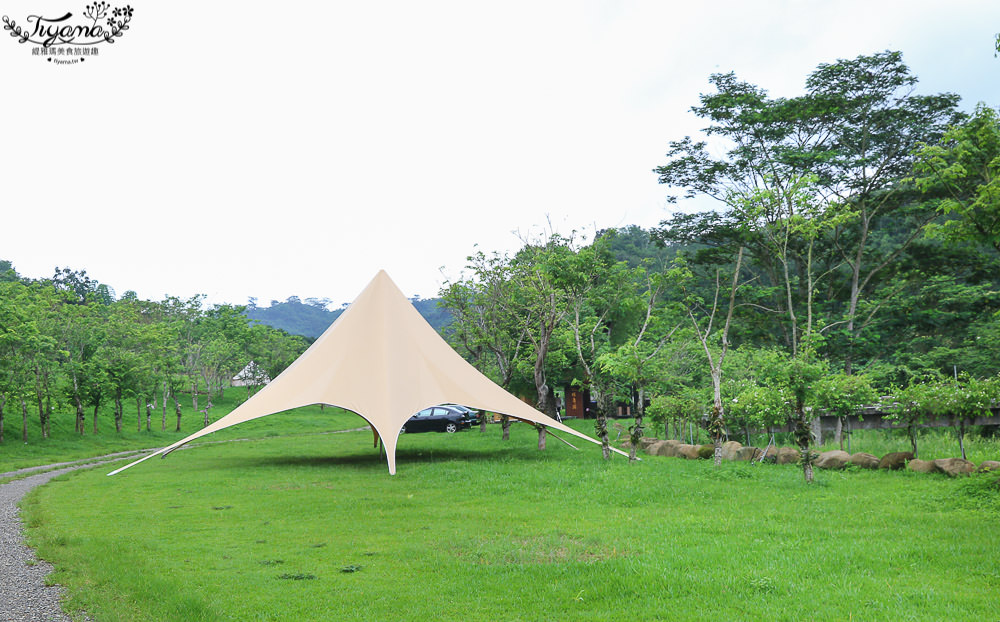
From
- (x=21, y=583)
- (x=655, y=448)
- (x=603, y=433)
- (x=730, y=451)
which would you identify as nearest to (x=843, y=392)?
(x=730, y=451)

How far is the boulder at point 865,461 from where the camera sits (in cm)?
1145

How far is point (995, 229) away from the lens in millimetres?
7113

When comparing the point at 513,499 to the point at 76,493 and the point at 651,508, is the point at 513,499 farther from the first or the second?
the point at 76,493

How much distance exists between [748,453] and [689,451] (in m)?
1.37

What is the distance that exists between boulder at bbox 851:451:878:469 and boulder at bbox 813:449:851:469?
0.11 m

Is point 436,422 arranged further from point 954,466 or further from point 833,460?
point 954,466

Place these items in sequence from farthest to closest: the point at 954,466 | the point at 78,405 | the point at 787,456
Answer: the point at 78,405, the point at 787,456, the point at 954,466

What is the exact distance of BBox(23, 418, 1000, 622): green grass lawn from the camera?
4828mm

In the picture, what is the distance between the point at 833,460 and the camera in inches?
466

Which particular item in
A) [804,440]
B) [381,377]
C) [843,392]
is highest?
[381,377]

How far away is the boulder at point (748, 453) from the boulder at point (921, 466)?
2846mm

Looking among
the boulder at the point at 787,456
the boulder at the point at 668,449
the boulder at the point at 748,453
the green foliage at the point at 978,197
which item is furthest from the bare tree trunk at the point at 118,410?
the green foliage at the point at 978,197

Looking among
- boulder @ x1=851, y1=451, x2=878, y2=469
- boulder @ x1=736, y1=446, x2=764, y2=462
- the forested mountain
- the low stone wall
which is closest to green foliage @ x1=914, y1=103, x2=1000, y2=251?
the low stone wall

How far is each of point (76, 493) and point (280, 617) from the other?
316 inches
